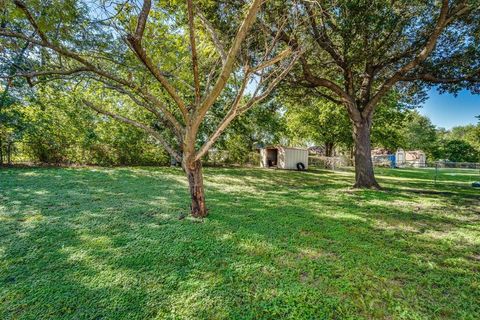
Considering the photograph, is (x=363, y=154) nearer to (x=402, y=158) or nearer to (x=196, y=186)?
(x=196, y=186)

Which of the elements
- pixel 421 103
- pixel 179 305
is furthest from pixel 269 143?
pixel 179 305

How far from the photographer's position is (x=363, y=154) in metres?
7.34

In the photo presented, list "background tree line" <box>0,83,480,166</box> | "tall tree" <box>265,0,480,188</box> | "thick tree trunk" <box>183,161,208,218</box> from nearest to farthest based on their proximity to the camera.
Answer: "thick tree trunk" <box>183,161,208,218</box> → "tall tree" <box>265,0,480,188</box> → "background tree line" <box>0,83,480,166</box>

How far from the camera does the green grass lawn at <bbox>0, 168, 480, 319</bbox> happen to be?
68.7 inches

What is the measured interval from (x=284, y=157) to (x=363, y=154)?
829cm

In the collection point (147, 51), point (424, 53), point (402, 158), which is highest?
point (424, 53)

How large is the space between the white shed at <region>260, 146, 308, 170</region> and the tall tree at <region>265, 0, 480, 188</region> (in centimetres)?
795

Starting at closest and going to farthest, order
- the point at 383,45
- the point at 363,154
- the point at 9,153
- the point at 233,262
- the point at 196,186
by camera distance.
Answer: the point at 233,262 < the point at 196,186 < the point at 383,45 < the point at 363,154 < the point at 9,153

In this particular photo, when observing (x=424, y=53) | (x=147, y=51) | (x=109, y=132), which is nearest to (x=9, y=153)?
(x=109, y=132)

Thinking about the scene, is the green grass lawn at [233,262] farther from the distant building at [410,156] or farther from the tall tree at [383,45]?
the distant building at [410,156]

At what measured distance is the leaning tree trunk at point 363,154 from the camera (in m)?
7.33

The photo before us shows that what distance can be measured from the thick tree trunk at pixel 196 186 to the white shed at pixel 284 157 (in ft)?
40.3

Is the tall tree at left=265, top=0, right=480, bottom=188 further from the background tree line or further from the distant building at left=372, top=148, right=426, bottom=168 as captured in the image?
the distant building at left=372, top=148, right=426, bottom=168

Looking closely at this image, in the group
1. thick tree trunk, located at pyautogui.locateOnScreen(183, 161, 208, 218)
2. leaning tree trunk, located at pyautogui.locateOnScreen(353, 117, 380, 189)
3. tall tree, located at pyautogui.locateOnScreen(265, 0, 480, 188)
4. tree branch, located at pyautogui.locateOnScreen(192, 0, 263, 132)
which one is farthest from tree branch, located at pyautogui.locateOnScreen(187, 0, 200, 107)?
leaning tree trunk, located at pyautogui.locateOnScreen(353, 117, 380, 189)
